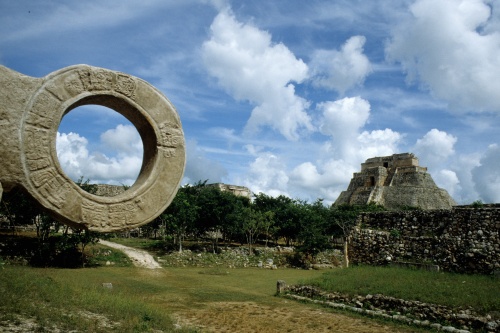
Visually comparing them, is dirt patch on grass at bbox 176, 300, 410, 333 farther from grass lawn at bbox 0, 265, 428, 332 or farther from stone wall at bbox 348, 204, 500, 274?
stone wall at bbox 348, 204, 500, 274

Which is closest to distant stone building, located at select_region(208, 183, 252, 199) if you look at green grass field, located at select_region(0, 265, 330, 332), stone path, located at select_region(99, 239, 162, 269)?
stone path, located at select_region(99, 239, 162, 269)

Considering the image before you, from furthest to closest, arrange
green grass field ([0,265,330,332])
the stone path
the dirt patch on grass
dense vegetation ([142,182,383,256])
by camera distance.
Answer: dense vegetation ([142,182,383,256]) < the stone path < the dirt patch on grass < green grass field ([0,265,330,332])

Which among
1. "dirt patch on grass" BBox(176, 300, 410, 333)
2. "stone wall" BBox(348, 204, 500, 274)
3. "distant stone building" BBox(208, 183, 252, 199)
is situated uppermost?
"distant stone building" BBox(208, 183, 252, 199)

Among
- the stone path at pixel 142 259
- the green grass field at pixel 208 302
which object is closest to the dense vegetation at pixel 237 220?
the stone path at pixel 142 259

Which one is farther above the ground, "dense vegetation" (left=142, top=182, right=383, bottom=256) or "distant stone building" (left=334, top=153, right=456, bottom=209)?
"distant stone building" (left=334, top=153, right=456, bottom=209)

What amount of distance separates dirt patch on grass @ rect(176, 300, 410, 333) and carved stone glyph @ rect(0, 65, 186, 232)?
17.7ft

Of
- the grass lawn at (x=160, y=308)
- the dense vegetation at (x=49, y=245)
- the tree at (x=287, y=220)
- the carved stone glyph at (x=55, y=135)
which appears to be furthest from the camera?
the tree at (x=287, y=220)

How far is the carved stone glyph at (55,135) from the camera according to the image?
10.3 ft

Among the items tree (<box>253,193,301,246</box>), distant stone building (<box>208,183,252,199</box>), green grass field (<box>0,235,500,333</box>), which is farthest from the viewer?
distant stone building (<box>208,183,252,199</box>)

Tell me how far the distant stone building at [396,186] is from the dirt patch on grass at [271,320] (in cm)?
4177

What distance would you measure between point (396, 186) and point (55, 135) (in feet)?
175

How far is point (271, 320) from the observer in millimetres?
Answer: 9430

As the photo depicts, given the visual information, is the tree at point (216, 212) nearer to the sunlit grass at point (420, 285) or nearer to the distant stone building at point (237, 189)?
the distant stone building at point (237, 189)

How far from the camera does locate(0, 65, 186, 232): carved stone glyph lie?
10.3 feet
